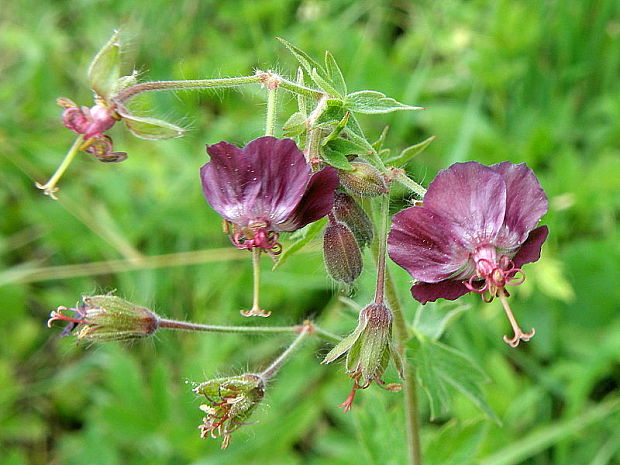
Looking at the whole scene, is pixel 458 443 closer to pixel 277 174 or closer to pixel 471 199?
pixel 471 199

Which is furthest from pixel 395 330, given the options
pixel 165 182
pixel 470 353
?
pixel 165 182

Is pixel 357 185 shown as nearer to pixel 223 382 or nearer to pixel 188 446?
pixel 223 382

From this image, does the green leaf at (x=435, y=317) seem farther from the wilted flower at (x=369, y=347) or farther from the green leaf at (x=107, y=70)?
the green leaf at (x=107, y=70)

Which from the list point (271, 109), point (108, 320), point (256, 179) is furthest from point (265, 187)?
point (108, 320)

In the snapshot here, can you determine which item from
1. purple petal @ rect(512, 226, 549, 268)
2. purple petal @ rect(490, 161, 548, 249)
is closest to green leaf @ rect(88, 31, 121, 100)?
purple petal @ rect(490, 161, 548, 249)

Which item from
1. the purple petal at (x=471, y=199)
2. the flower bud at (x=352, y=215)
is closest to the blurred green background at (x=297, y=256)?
the flower bud at (x=352, y=215)
